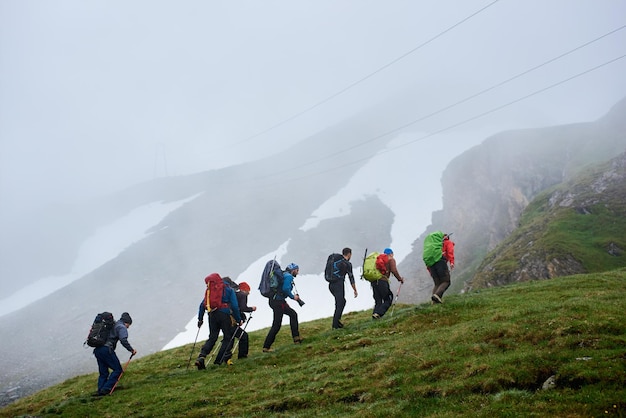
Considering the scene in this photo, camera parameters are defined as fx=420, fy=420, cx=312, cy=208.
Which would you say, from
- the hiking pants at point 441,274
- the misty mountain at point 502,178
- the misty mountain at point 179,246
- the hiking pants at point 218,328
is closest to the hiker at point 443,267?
the hiking pants at point 441,274

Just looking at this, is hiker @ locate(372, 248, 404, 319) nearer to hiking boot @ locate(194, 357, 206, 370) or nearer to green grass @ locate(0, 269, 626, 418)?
green grass @ locate(0, 269, 626, 418)

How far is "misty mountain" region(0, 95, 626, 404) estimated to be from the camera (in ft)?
234

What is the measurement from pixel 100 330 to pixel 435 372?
12.5m

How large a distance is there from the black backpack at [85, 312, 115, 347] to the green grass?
6.84 ft

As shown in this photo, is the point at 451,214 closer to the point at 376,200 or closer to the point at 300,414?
the point at 376,200

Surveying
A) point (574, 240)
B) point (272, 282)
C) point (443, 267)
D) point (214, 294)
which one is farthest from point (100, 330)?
point (574, 240)

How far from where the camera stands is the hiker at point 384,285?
63.5ft

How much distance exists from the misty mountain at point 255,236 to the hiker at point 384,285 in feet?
131

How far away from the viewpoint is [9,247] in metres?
140

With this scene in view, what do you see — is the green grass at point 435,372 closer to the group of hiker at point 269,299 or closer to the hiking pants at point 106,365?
the hiking pants at point 106,365

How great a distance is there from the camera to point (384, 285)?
1984 cm

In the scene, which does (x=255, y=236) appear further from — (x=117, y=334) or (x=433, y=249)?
(x=433, y=249)

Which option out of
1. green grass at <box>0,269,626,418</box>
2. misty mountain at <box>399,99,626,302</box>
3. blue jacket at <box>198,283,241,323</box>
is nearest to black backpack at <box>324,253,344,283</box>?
green grass at <box>0,269,626,418</box>

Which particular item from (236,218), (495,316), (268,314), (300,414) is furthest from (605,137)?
(300,414)
